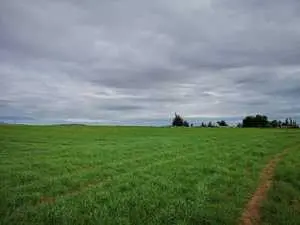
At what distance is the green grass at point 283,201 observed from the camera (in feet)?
39.1

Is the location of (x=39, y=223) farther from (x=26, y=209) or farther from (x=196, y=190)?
(x=196, y=190)

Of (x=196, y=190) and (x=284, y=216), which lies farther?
(x=196, y=190)

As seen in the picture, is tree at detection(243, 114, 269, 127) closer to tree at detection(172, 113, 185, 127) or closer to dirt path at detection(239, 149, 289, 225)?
tree at detection(172, 113, 185, 127)

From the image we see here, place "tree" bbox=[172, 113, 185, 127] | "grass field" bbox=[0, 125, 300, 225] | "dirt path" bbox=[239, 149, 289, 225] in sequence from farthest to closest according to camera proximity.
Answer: "tree" bbox=[172, 113, 185, 127]
"dirt path" bbox=[239, 149, 289, 225]
"grass field" bbox=[0, 125, 300, 225]

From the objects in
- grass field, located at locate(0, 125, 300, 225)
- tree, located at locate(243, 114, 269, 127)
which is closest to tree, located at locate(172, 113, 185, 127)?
tree, located at locate(243, 114, 269, 127)

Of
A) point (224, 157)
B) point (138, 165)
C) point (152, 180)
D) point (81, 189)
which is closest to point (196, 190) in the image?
point (152, 180)

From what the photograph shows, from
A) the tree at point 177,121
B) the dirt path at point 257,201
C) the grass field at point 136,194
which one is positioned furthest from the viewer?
the tree at point 177,121

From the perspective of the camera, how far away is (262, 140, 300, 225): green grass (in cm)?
1190

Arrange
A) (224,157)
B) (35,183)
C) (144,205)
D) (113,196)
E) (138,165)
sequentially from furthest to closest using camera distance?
(224,157) < (138,165) < (35,183) < (113,196) < (144,205)

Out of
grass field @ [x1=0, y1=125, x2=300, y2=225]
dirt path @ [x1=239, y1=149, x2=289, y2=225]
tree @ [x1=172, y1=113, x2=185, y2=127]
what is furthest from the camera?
tree @ [x1=172, y1=113, x2=185, y2=127]

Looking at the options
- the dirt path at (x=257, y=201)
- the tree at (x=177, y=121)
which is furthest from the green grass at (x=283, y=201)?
the tree at (x=177, y=121)

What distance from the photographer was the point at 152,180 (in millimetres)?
17234

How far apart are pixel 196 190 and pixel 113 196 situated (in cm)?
351

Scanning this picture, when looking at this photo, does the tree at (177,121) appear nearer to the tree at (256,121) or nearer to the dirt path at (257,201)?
the tree at (256,121)
